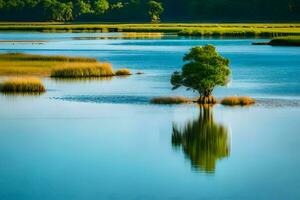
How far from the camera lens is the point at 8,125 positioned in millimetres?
35688

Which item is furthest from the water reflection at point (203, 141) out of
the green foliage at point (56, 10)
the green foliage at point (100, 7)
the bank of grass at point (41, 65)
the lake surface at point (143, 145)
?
the green foliage at point (100, 7)

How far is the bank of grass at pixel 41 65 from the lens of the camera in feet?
183

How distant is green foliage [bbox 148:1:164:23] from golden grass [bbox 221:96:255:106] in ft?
461

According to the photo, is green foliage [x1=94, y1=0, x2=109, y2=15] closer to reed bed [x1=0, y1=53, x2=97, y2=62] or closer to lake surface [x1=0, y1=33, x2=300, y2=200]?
reed bed [x1=0, y1=53, x2=97, y2=62]

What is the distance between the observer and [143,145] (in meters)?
31.5

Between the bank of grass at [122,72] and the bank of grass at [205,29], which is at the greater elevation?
the bank of grass at [205,29]

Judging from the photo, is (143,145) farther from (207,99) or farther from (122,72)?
(122,72)

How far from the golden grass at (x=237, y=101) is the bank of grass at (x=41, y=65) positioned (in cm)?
1525

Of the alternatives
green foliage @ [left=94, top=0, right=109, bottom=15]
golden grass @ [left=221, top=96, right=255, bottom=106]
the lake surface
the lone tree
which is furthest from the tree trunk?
green foliage @ [left=94, top=0, right=109, bottom=15]

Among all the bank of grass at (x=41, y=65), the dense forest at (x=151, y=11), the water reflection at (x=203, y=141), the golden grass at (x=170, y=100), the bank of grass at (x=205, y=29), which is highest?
the dense forest at (x=151, y=11)

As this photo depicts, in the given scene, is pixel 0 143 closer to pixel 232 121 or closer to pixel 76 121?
pixel 76 121

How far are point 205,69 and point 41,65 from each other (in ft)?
74.4

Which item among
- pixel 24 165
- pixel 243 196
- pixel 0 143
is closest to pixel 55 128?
pixel 0 143

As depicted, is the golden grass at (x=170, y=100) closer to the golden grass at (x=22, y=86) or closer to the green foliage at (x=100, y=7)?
the golden grass at (x=22, y=86)
